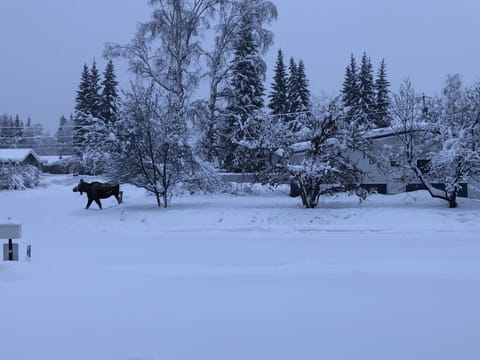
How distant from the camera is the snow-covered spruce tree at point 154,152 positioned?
65.4ft

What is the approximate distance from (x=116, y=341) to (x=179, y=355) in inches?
32.6

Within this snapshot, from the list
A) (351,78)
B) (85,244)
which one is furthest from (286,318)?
(351,78)

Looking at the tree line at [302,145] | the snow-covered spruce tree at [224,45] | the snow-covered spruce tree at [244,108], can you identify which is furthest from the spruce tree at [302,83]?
the tree line at [302,145]

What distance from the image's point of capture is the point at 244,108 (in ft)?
112

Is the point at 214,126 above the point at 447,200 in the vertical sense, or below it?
above

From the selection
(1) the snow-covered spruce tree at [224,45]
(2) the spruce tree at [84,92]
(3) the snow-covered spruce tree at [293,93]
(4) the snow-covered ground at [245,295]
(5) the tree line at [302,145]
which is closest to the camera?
(4) the snow-covered ground at [245,295]

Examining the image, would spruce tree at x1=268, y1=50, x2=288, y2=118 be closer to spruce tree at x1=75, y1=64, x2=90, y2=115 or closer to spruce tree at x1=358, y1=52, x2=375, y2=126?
spruce tree at x1=358, y1=52, x2=375, y2=126

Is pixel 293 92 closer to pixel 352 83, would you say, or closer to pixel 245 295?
pixel 352 83

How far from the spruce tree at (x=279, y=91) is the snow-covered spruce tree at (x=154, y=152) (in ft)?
118

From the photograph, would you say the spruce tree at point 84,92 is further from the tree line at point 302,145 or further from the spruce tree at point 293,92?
the tree line at point 302,145

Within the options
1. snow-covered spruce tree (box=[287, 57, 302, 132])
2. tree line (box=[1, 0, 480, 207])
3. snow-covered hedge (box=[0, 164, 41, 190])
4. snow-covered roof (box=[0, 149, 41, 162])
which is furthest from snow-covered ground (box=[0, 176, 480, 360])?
snow-covered roof (box=[0, 149, 41, 162])

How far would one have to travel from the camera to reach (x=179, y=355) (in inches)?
196

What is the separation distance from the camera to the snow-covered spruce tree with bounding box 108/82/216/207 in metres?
19.9

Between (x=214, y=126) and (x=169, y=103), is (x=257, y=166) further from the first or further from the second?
(x=214, y=126)
